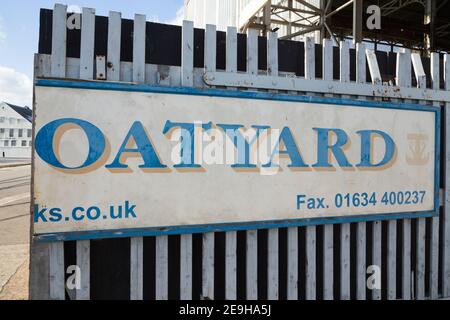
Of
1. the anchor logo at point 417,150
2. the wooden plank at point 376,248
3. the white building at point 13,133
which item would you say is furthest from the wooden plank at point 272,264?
the white building at point 13,133

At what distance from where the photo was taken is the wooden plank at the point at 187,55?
247 centimetres

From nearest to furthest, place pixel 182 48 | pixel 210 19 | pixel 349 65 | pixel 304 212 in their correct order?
pixel 182 48, pixel 304 212, pixel 349 65, pixel 210 19

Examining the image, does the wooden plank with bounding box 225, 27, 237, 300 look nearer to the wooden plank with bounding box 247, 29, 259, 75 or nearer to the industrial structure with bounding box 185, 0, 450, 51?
the wooden plank with bounding box 247, 29, 259, 75

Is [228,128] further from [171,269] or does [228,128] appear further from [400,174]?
[400,174]

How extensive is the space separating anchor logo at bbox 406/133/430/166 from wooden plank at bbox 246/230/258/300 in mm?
1915

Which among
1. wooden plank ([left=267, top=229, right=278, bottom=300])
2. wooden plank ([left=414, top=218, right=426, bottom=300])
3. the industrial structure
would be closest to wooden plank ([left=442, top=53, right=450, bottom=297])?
wooden plank ([left=414, top=218, right=426, bottom=300])

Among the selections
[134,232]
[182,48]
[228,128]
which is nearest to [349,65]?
[228,128]

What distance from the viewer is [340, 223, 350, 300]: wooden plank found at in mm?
2916

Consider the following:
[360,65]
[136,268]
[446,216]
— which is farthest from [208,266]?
[446,216]

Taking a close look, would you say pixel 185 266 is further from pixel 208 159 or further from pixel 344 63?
pixel 344 63

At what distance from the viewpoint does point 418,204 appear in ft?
10.2

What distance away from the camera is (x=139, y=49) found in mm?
2387

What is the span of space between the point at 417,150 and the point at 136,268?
314 centimetres
